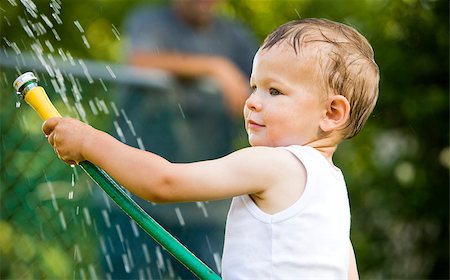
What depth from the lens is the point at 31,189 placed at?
4.45 m

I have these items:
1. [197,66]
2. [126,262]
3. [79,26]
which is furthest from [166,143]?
[79,26]

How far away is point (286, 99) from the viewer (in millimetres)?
2412

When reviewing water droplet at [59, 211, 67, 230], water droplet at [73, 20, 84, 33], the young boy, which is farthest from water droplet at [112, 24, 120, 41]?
the young boy

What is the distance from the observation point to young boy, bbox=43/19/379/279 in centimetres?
230

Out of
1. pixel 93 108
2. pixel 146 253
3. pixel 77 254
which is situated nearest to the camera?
pixel 77 254

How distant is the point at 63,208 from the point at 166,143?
982 millimetres

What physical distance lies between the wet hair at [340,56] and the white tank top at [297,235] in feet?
0.57

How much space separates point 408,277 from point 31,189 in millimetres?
3221

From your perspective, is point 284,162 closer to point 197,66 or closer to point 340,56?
point 340,56

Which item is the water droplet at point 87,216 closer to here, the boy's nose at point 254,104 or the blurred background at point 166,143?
the blurred background at point 166,143

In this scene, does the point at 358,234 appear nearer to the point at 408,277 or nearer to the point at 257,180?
the point at 408,277

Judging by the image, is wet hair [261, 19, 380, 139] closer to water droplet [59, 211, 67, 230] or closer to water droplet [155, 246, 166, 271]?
water droplet [59, 211, 67, 230]

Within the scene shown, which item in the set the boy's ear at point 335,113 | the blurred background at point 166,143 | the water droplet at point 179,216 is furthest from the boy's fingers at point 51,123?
the water droplet at point 179,216

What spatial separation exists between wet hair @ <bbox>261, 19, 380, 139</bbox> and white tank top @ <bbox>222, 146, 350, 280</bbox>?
173 mm
